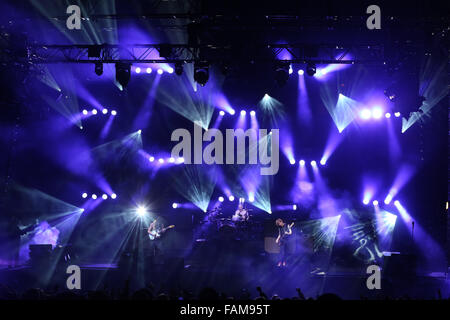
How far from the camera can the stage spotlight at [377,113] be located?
534 inches

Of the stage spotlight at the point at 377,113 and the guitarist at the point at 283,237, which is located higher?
the stage spotlight at the point at 377,113

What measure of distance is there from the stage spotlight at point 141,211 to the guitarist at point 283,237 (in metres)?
5.28

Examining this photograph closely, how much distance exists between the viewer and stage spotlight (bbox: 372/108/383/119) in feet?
44.5

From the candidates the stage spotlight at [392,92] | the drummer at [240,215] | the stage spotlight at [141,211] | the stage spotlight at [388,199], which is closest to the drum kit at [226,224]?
the drummer at [240,215]

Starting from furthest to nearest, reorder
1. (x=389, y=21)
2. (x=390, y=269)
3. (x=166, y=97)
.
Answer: (x=166, y=97)
(x=390, y=269)
(x=389, y=21)

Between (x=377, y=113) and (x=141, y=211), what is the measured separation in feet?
31.6

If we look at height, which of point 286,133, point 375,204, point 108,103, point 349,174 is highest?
point 108,103

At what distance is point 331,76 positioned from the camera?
13.8 metres

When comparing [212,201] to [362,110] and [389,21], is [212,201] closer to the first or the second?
[362,110]

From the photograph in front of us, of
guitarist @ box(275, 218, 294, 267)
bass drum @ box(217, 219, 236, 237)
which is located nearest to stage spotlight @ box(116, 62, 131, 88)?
bass drum @ box(217, 219, 236, 237)

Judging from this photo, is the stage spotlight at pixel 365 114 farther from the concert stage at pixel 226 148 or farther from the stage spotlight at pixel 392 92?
the stage spotlight at pixel 392 92

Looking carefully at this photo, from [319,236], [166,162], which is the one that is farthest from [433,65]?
[166,162]

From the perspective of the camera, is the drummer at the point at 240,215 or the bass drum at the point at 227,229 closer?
the bass drum at the point at 227,229
